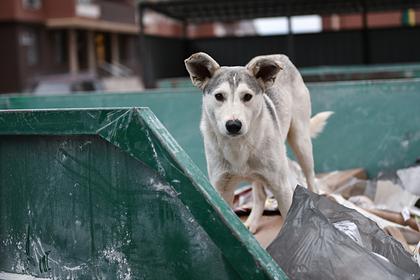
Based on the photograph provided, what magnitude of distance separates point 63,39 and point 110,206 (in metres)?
28.5

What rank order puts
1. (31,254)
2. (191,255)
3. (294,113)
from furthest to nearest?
(294,113) → (31,254) → (191,255)

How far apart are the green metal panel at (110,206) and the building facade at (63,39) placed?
1875cm

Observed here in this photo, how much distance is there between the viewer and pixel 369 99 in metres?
5.18

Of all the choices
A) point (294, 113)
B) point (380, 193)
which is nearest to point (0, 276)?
point (294, 113)

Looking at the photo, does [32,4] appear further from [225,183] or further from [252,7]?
[225,183]

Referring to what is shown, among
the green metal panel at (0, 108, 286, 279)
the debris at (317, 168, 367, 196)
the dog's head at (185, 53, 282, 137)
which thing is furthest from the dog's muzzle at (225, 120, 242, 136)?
the debris at (317, 168, 367, 196)

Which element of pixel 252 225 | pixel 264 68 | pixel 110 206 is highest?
pixel 264 68

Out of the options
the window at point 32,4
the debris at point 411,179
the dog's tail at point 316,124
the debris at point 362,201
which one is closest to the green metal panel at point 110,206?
the debris at point 362,201

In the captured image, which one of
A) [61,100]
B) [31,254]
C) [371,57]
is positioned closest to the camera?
[31,254]

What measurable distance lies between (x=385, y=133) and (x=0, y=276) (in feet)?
12.0

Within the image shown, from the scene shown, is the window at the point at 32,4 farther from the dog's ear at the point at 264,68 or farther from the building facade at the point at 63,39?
the dog's ear at the point at 264,68

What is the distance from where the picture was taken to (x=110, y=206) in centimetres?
211

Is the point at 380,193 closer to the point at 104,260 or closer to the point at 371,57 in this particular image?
the point at 104,260

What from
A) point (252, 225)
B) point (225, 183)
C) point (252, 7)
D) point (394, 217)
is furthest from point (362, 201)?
point (252, 7)
